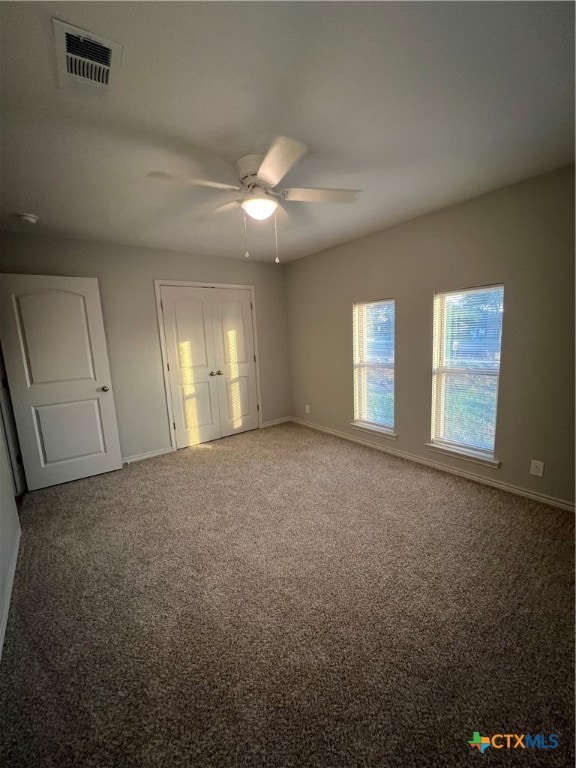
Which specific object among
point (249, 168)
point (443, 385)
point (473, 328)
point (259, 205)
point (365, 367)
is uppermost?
point (249, 168)

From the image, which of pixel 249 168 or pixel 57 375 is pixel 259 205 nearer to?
pixel 249 168

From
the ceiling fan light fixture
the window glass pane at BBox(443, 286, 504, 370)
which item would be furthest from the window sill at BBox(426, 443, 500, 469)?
the ceiling fan light fixture

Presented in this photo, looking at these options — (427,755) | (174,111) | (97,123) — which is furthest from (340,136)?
(427,755)

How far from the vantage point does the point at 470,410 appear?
285 centimetres

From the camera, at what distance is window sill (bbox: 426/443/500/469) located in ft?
8.85

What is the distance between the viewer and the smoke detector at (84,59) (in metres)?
1.07

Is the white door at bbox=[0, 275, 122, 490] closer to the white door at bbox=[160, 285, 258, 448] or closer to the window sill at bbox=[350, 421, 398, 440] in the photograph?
the white door at bbox=[160, 285, 258, 448]

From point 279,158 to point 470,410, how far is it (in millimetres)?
2614

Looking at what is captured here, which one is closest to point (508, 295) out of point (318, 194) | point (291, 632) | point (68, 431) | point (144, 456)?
point (318, 194)

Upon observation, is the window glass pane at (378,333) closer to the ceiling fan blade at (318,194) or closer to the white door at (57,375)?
the ceiling fan blade at (318,194)

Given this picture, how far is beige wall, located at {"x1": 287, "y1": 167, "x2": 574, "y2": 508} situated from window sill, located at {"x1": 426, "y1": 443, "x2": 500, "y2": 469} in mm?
64

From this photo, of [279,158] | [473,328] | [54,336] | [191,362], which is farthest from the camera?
[191,362]

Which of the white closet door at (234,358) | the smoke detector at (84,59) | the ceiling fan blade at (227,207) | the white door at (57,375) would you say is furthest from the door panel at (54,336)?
the smoke detector at (84,59)

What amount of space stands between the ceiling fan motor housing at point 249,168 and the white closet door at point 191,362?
2212mm
